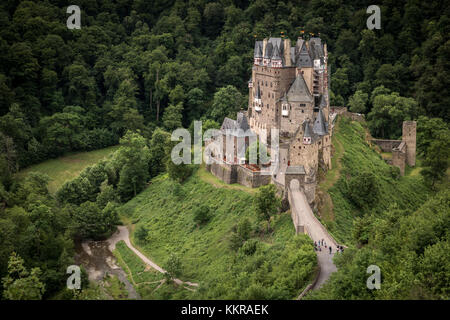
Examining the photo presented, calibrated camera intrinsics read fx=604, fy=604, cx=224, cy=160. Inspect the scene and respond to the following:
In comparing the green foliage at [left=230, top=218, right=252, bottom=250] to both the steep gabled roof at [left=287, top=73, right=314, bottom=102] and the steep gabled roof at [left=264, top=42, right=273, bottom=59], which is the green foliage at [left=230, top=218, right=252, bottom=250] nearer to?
the steep gabled roof at [left=287, top=73, right=314, bottom=102]

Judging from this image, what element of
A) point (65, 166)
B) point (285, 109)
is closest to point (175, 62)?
point (65, 166)

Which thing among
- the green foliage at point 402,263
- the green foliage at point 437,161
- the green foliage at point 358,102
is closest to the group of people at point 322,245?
the green foliage at point 402,263

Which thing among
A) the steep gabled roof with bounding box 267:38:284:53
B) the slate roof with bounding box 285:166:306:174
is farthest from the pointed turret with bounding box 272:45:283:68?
the slate roof with bounding box 285:166:306:174

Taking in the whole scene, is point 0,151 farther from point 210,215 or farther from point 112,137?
point 210,215

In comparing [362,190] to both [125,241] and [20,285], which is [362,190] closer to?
[125,241]
